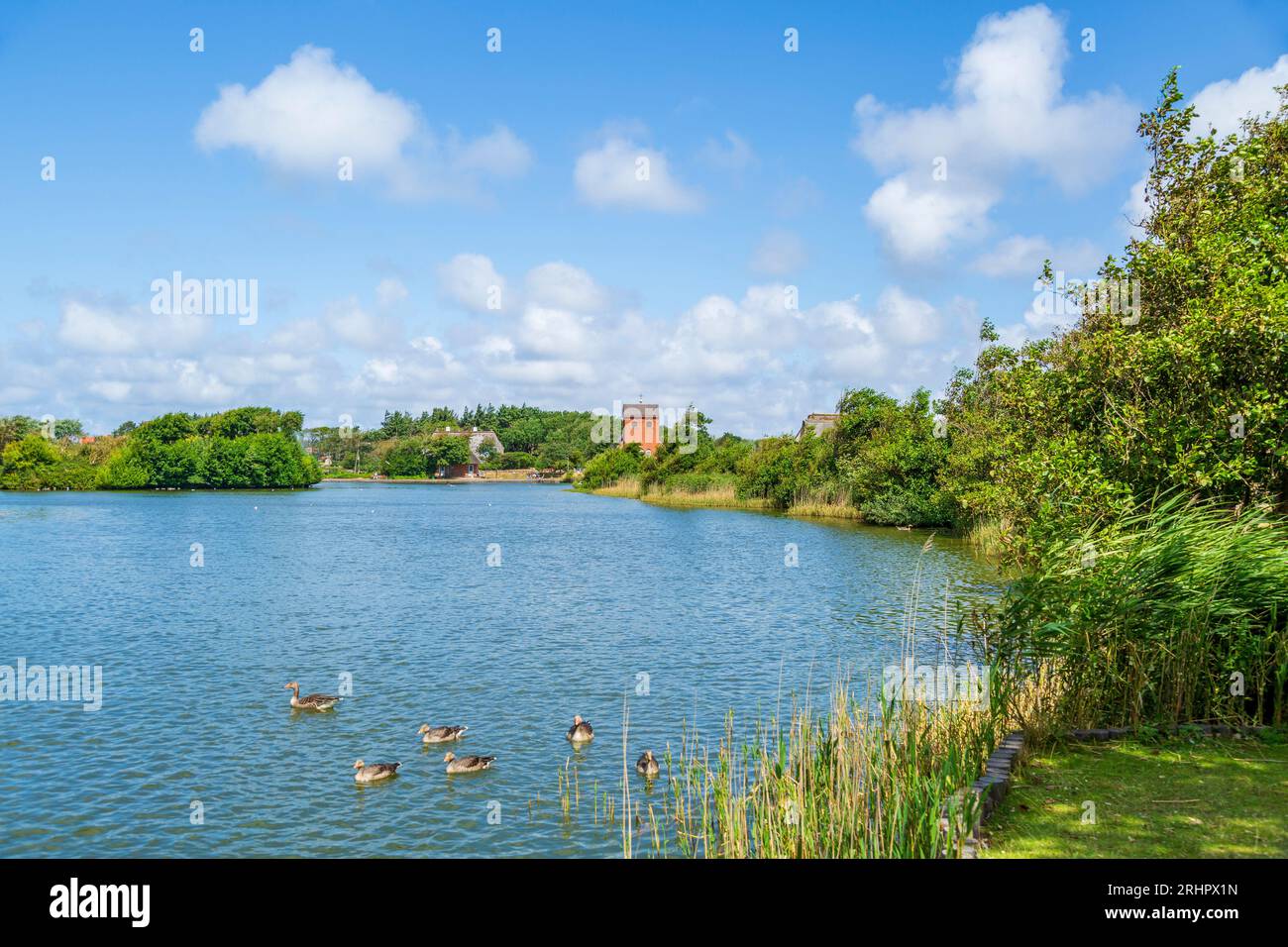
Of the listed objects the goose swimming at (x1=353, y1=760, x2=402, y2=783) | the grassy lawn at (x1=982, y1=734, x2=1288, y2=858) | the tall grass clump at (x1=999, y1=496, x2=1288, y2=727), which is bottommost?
the goose swimming at (x1=353, y1=760, x2=402, y2=783)

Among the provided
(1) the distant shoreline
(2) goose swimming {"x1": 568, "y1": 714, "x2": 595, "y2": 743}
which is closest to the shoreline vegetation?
(2) goose swimming {"x1": 568, "y1": 714, "x2": 595, "y2": 743}

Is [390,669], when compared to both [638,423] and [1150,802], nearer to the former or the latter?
[1150,802]

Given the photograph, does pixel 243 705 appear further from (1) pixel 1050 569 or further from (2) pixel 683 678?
(1) pixel 1050 569

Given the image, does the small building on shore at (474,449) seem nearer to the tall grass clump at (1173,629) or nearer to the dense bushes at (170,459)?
the dense bushes at (170,459)

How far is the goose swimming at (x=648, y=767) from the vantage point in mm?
10250

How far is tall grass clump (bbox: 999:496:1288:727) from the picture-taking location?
9156 mm

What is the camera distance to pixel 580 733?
38.2 feet

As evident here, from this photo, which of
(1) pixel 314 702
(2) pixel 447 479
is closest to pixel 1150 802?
(1) pixel 314 702

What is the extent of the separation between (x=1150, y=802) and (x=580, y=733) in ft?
21.5

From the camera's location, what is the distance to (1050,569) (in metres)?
10.4

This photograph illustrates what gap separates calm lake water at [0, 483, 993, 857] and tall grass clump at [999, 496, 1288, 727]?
2505mm

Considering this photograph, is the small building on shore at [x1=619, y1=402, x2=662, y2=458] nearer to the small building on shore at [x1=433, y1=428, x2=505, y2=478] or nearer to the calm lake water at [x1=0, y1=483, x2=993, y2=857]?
the small building on shore at [x1=433, y1=428, x2=505, y2=478]
